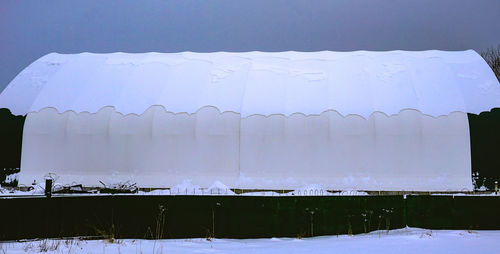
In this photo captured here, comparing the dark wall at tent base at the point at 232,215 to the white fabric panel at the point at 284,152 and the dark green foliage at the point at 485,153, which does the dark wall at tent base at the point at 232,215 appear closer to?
the white fabric panel at the point at 284,152

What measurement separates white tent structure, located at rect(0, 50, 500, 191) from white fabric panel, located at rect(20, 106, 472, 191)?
49 mm

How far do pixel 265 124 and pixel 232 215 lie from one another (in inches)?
412

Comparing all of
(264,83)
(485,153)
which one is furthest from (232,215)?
(485,153)

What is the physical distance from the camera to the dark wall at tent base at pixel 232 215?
576 inches

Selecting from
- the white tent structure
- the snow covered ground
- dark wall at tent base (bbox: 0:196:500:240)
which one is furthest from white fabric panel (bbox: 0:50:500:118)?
the snow covered ground

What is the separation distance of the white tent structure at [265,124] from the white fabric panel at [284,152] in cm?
5

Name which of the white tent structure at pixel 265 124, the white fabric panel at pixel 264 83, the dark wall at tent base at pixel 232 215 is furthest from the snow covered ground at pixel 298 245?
the white fabric panel at pixel 264 83

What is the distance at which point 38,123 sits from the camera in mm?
27844

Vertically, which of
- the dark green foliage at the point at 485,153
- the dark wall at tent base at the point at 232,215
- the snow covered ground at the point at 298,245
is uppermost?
the dark green foliage at the point at 485,153

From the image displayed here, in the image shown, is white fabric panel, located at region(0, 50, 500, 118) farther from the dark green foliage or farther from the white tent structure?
the dark green foliage

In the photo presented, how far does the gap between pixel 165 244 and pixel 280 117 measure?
1262 cm

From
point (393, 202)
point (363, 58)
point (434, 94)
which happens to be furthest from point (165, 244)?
point (363, 58)

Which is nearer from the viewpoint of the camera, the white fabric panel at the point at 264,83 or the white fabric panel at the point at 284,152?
the white fabric panel at the point at 284,152

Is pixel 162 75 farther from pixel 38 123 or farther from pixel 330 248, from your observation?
pixel 330 248
